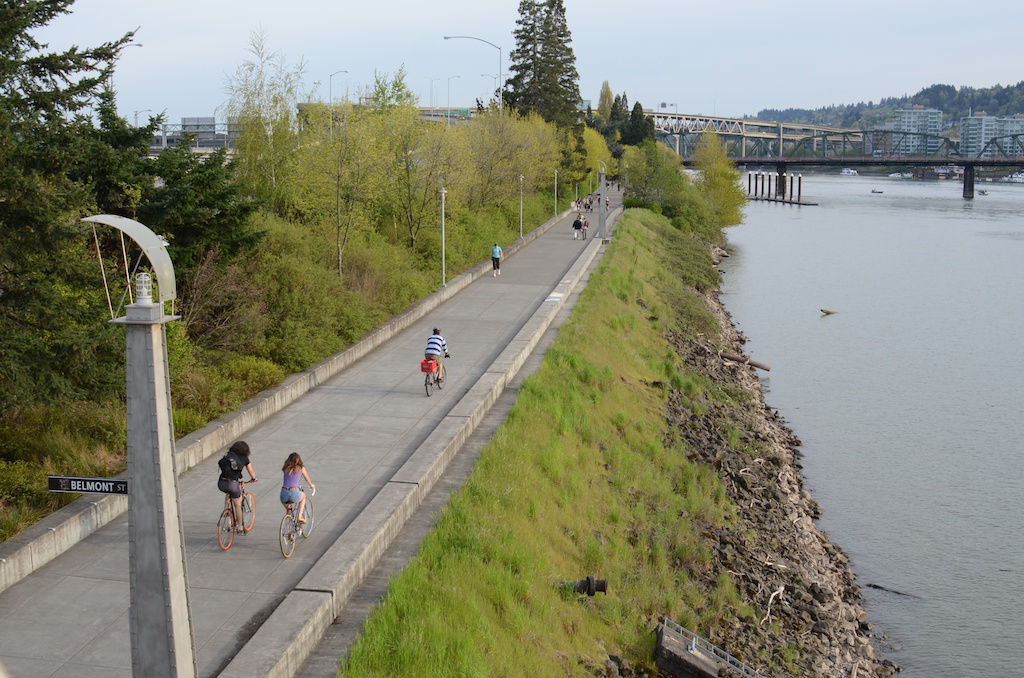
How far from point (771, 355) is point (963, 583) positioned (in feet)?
64.3

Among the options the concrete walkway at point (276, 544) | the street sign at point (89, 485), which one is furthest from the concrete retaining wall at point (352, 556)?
the street sign at point (89, 485)

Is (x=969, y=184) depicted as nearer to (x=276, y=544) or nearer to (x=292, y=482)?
(x=276, y=544)

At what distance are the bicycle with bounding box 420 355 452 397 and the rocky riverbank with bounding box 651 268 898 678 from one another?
18.9 ft

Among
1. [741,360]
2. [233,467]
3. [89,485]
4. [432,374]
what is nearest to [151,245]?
[89,485]

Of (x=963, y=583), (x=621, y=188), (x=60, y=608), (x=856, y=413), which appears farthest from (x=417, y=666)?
(x=621, y=188)

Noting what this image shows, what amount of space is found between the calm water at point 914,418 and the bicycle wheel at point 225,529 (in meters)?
10.6

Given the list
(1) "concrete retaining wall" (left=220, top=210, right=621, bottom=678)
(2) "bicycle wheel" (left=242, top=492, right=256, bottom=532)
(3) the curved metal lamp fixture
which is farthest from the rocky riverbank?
(3) the curved metal lamp fixture

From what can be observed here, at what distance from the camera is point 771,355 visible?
38500mm

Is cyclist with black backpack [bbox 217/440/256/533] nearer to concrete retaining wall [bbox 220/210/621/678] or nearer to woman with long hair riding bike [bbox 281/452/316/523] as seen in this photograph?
woman with long hair riding bike [bbox 281/452/316/523]

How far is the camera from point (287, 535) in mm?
11758

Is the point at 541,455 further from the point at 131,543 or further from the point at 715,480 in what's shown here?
the point at 131,543

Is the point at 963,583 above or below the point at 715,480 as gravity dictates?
below

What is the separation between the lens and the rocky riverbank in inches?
596

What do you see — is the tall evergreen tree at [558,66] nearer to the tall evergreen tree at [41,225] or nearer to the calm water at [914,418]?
the calm water at [914,418]
